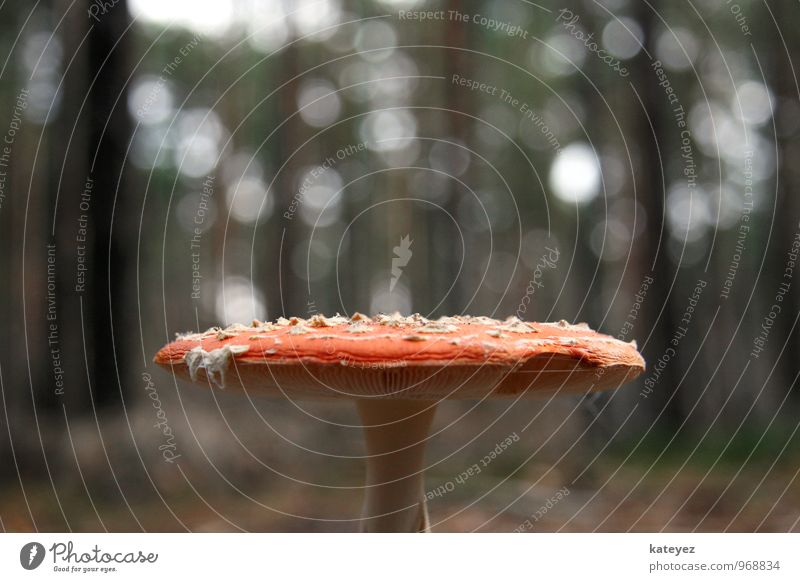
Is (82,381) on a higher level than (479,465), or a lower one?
higher

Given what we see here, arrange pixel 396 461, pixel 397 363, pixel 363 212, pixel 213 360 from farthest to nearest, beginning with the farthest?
pixel 363 212 < pixel 396 461 < pixel 213 360 < pixel 397 363

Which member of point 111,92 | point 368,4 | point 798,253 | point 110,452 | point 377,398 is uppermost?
point 368,4

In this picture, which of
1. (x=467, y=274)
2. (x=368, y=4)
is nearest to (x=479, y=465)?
(x=368, y=4)

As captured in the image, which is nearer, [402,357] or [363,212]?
[402,357]

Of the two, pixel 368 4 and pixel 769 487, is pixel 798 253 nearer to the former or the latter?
pixel 769 487

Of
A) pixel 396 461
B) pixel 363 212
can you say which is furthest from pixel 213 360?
pixel 363 212

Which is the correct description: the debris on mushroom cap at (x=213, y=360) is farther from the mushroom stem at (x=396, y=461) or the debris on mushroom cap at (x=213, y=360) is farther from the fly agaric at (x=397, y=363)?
the mushroom stem at (x=396, y=461)

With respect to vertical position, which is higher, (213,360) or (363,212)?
(363,212)

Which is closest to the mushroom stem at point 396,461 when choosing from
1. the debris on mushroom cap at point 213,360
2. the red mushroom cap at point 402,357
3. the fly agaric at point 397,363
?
the fly agaric at point 397,363

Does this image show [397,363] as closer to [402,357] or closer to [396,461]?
[402,357]
